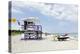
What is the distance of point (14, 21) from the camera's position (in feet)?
6.16

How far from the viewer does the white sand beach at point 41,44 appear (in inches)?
74.1

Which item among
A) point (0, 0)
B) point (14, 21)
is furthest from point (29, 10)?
point (0, 0)

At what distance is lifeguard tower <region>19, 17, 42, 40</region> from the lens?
6.36ft

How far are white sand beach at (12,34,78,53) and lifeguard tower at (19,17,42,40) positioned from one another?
0.06 meters

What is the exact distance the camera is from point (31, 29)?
1.95 metres

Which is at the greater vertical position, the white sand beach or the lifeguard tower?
the lifeguard tower

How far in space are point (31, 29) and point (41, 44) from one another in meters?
0.22

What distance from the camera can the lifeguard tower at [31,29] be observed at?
194cm

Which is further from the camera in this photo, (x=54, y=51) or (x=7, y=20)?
(x=54, y=51)

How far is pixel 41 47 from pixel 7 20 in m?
0.52

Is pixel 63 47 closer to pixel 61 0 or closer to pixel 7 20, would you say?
pixel 61 0

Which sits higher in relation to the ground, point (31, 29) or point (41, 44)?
point (31, 29)

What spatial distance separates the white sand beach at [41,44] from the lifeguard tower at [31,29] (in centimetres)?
6

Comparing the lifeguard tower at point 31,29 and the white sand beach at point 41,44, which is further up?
the lifeguard tower at point 31,29
